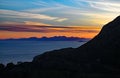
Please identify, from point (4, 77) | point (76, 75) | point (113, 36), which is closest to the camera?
point (76, 75)

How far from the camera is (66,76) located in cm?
5338

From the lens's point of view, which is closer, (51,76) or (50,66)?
(51,76)

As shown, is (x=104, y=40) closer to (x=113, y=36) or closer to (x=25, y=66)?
(x=113, y=36)

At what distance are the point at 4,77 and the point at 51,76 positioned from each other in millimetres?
8873

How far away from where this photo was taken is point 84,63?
5641cm

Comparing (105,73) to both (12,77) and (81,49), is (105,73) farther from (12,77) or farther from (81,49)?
(12,77)

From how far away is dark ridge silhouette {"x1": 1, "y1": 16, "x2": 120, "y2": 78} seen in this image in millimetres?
53781

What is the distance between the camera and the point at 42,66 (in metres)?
56.9

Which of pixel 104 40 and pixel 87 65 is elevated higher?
pixel 104 40

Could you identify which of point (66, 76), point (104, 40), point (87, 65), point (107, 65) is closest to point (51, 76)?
point (66, 76)

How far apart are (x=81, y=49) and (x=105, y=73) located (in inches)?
405

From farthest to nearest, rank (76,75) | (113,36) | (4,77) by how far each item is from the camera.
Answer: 1. (113,36)
2. (4,77)
3. (76,75)

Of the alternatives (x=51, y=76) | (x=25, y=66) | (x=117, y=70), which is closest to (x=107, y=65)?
(x=117, y=70)

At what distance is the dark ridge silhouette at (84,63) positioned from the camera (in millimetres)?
53781
